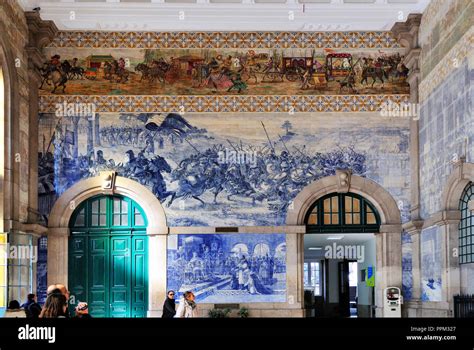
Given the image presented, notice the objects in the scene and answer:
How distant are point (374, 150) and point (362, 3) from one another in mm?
3705

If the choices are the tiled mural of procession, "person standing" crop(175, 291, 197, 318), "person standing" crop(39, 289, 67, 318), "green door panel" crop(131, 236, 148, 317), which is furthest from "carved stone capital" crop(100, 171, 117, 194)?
"person standing" crop(39, 289, 67, 318)

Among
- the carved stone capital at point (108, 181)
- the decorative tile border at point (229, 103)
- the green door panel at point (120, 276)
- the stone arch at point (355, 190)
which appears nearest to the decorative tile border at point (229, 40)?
the decorative tile border at point (229, 103)

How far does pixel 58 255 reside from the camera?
19.8 metres

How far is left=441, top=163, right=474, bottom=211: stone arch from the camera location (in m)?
15.4

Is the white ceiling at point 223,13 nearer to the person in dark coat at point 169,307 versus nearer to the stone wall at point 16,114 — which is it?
the stone wall at point 16,114

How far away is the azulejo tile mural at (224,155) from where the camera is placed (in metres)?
20.1

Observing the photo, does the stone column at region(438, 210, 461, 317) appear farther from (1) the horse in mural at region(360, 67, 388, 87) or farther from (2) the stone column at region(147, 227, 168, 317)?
(2) the stone column at region(147, 227, 168, 317)

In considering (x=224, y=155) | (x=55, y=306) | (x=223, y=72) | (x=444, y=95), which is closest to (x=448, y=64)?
(x=444, y=95)

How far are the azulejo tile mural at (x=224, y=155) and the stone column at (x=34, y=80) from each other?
13.6 inches

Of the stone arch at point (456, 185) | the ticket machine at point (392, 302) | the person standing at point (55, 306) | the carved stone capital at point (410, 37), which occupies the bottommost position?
the ticket machine at point (392, 302)

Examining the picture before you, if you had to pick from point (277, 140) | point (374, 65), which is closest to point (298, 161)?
point (277, 140)

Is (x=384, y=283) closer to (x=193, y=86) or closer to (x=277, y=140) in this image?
(x=277, y=140)

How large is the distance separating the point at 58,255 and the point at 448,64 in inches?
410

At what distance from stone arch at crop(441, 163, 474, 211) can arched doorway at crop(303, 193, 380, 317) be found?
3.62 m
